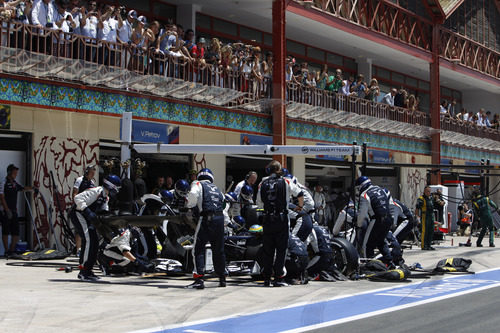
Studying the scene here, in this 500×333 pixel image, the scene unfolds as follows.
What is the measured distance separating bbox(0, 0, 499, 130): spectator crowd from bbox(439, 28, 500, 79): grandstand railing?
1083cm

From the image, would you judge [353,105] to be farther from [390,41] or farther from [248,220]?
[248,220]

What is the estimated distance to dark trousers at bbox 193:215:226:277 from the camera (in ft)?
36.7

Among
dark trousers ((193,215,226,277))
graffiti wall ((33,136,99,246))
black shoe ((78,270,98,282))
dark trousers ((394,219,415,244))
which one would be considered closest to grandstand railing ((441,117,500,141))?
dark trousers ((394,219,415,244))

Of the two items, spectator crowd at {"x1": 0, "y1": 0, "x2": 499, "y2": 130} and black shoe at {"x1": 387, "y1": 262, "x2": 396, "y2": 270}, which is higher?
spectator crowd at {"x1": 0, "y1": 0, "x2": 499, "y2": 130}

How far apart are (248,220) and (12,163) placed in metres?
6.30

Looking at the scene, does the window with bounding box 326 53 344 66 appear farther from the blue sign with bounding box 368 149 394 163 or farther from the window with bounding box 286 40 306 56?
the blue sign with bounding box 368 149 394 163

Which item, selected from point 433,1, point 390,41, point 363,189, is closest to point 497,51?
point 433,1

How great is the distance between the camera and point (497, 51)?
129ft

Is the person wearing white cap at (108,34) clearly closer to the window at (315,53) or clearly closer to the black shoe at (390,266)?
the black shoe at (390,266)

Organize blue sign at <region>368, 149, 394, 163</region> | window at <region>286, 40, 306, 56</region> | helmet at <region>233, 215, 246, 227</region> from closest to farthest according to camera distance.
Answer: helmet at <region>233, 215, 246, 227</region> → window at <region>286, 40, 306, 56</region> → blue sign at <region>368, 149, 394, 163</region>

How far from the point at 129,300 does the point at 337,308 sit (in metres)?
Result: 2.61

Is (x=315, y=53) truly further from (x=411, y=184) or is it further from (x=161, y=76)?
(x=161, y=76)

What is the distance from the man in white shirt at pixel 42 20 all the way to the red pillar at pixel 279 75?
7.75 m

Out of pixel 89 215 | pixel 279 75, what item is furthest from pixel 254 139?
pixel 89 215
